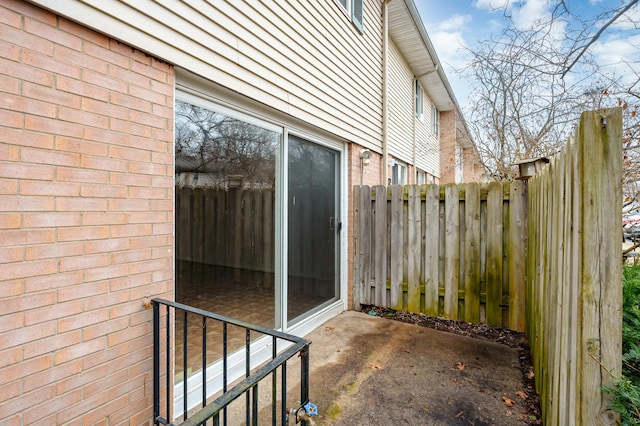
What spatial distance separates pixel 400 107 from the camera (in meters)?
7.96

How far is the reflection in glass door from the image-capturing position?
376 cm

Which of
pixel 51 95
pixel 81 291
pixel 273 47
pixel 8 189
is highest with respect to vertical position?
pixel 273 47

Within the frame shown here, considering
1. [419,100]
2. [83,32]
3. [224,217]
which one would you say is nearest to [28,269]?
[83,32]

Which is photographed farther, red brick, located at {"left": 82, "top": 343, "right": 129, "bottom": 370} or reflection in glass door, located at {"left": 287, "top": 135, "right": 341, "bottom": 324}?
reflection in glass door, located at {"left": 287, "top": 135, "right": 341, "bottom": 324}

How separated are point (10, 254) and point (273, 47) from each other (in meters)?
2.70

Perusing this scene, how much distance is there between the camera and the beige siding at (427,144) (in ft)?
31.6

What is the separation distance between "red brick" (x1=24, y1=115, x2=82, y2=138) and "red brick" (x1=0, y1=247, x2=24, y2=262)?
1.92ft

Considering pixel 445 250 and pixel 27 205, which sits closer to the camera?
pixel 27 205

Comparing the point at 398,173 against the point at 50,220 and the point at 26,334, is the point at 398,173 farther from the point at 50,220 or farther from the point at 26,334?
the point at 26,334

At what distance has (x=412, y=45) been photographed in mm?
7605

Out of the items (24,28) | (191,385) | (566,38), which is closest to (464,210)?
(566,38)

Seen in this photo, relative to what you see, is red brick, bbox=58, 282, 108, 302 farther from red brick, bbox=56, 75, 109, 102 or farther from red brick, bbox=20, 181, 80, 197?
red brick, bbox=56, 75, 109, 102

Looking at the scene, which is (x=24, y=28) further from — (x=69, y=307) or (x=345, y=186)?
(x=345, y=186)

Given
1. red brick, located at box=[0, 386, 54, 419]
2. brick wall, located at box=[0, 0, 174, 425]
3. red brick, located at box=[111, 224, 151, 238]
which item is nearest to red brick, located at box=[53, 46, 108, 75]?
brick wall, located at box=[0, 0, 174, 425]
